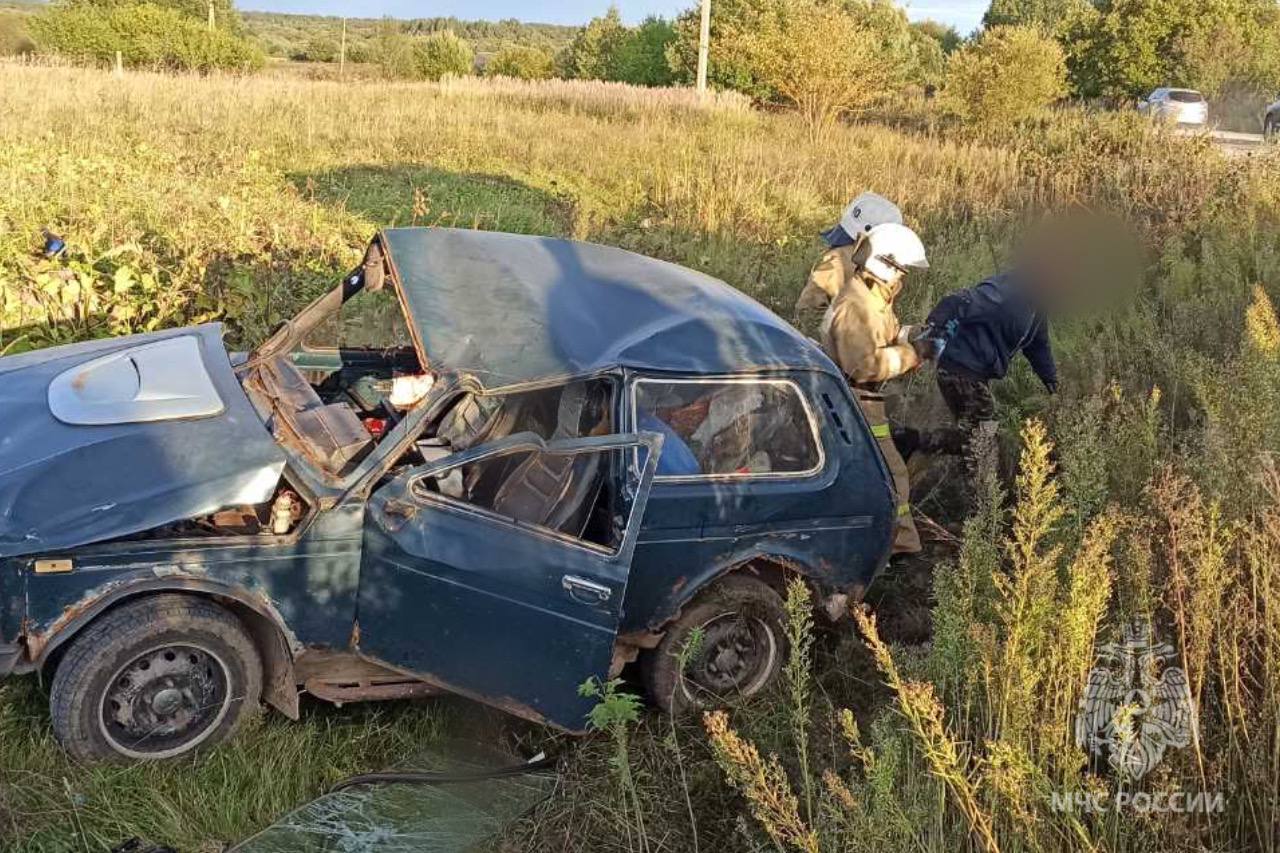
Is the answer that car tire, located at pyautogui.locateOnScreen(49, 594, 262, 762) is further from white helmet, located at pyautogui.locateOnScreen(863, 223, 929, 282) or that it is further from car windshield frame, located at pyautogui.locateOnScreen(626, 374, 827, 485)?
white helmet, located at pyautogui.locateOnScreen(863, 223, 929, 282)

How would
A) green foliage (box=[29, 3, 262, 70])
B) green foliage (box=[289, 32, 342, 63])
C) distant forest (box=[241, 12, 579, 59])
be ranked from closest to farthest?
green foliage (box=[29, 3, 262, 70])
green foliage (box=[289, 32, 342, 63])
distant forest (box=[241, 12, 579, 59])

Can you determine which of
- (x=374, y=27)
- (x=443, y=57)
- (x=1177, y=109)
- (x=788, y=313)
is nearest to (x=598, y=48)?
(x=443, y=57)

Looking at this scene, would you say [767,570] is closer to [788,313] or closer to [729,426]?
[729,426]

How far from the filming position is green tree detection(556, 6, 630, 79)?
40500mm

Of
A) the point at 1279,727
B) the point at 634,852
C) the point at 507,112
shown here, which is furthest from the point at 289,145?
the point at 1279,727

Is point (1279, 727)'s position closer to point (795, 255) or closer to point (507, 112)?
point (795, 255)

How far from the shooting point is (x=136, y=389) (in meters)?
4.02

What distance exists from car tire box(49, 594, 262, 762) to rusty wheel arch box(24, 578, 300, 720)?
1.9 inches

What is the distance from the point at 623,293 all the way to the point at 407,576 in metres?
1.63

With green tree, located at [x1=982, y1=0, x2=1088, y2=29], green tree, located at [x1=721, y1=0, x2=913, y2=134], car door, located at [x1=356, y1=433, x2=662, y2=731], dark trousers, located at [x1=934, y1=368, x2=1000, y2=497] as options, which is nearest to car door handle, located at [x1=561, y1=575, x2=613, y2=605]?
car door, located at [x1=356, y1=433, x2=662, y2=731]

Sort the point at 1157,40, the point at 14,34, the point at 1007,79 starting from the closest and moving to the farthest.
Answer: the point at 1007,79
the point at 1157,40
the point at 14,34

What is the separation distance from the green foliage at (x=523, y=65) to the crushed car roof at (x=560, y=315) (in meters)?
42.4

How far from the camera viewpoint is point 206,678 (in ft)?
12.0

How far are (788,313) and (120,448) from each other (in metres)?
6.56
